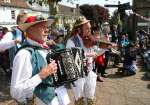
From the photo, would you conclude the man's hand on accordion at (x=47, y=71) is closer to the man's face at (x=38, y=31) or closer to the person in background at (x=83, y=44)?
the man's face at (x=38, y=31)

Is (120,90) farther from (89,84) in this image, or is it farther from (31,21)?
(31,21)

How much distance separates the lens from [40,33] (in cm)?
300

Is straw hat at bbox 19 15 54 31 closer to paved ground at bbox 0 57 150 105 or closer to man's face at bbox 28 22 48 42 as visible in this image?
man's face at bbox 28 22 48 42

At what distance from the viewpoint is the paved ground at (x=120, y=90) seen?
23.9ft

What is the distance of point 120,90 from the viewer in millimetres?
8453

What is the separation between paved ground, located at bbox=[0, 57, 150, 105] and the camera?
7.29m

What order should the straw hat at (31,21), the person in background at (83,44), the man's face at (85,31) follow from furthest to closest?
the man's face at (85,31), the person in background at (83,44), the straw hat at (31,21)

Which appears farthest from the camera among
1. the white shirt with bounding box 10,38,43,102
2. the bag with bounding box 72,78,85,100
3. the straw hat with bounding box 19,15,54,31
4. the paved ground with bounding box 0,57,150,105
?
the paved ground with bounding box 0,57,150,105

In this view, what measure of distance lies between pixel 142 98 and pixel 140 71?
12.6 feet

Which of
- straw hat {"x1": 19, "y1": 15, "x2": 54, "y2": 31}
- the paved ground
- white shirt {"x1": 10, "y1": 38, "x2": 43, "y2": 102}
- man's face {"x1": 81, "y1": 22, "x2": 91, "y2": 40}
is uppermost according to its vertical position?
straw hat {"x1": 19, "y1": 15, "x2": 54, "y2": 31}

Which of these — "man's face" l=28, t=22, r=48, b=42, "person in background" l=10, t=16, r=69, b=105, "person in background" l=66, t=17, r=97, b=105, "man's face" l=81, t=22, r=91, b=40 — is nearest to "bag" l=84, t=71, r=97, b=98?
"person in background" l=66, t=17, r=97, b=105

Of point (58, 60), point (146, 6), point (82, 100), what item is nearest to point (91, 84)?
point (82, 100)

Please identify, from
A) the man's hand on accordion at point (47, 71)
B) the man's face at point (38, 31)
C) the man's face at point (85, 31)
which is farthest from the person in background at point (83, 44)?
the man's hand on accordion at point (47, 71)

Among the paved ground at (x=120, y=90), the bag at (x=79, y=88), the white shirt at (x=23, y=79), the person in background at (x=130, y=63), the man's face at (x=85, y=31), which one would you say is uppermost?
the man's face at (x=85, y=31)
